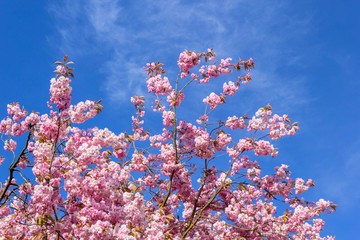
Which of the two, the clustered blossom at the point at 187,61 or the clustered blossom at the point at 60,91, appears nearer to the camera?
the clustered blossom at the point at 60,91

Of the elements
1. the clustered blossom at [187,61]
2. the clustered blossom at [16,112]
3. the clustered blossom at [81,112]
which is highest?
the clustered blossom at [187,61]

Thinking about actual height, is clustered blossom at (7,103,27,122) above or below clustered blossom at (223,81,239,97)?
below

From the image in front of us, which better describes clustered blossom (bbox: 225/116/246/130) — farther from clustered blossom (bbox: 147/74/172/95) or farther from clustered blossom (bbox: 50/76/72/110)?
clustered blossom (bbox: 50/76/72/110)

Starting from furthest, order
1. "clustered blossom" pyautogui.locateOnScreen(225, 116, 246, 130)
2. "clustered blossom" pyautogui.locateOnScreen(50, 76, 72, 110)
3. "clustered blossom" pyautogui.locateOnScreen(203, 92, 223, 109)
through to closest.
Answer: "clustered blossom" pyautogui.locateOnScreen(203, 92, 223, 109) → "clustered blossom" pyautogui.locateOnScreen(225, 116, 246, 130) → "clustered blossom" pyautogui.locateOnScreen(50, 76, 72, 110)

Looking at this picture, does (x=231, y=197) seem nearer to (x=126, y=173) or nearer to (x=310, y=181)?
(x=310, y=181)

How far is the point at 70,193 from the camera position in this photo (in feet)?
19.8

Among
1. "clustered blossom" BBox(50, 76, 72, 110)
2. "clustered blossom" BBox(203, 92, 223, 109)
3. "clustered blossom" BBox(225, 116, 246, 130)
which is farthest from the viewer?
"clustered blossom" BBox(203, 92, 223, 109)

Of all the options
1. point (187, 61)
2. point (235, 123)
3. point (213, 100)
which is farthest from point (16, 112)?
point (235, 123)

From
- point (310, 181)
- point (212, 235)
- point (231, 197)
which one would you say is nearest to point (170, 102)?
point (231, 197)

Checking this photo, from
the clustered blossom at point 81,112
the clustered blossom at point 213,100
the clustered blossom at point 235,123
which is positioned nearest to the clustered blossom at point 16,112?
the clustered blossom at point 81,112

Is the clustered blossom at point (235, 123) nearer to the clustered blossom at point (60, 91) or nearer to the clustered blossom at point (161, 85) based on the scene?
the clustered blossom at point (161, 85)

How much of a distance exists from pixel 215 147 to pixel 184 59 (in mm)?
2506

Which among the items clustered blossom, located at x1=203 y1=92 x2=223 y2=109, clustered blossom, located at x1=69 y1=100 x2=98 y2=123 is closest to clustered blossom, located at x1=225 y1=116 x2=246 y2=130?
clustered blossom, located at x1=203 y1=92 x2=223 y2=109

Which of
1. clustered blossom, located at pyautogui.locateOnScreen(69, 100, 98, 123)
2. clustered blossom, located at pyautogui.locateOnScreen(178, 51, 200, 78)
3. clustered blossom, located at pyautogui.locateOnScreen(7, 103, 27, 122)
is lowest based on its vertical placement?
clustered blossom, located at pyautogui.locateOnScreen(69, 100, 98, 123)
